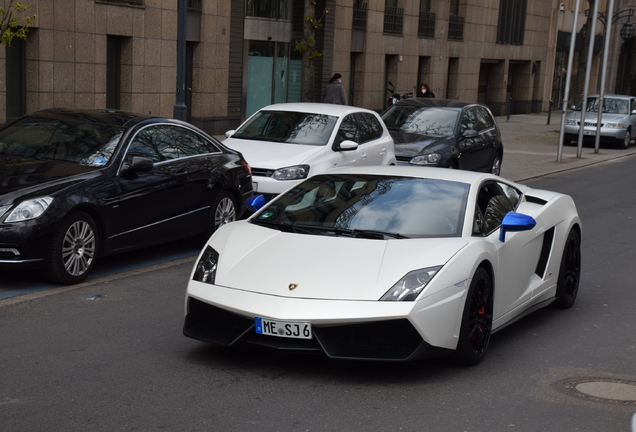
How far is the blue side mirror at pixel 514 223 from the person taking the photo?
6.49 meters

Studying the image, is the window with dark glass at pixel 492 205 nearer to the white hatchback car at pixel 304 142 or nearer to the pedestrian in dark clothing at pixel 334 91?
the white hatchback car at pixel 304 142

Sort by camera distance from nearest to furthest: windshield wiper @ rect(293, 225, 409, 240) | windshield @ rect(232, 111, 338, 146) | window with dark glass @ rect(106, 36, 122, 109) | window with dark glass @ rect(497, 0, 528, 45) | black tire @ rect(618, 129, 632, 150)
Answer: windshield wiper @ rect(293, 225, 409, 240) → windshield @ rect(232, 111, 338, 146) → window with dark glass @ rect(106, 36, 122, 109) → black tire @ rect(618, 129, 632, 150) → window with dark glass @ rect(497, 0, 528, 45)

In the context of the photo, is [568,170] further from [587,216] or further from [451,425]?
[451,425]

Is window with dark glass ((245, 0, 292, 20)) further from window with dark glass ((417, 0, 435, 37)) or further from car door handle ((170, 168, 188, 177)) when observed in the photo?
car door handle ((170, 168, 188, 177))

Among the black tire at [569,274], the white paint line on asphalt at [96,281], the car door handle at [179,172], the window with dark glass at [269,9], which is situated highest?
the window with dark glass at [269,9]

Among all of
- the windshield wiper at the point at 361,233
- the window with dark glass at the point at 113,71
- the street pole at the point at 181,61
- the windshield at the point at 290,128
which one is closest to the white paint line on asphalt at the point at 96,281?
the windshield wiper at the point at 361,233

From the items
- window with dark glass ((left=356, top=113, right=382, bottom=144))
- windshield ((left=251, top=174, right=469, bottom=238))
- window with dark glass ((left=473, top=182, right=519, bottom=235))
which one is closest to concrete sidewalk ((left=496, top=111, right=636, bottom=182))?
window with dark glass ((left=356, top=113, right=382, bottom=144))

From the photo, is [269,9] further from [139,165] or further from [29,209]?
[29,209]

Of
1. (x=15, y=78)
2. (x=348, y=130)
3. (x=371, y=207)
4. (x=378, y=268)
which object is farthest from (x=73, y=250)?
(x=15, y=78)

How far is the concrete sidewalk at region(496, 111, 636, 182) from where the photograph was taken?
71.6 feet

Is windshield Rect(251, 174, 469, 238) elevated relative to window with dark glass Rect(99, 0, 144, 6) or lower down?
lower down

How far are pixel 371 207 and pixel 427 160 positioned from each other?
9134mm

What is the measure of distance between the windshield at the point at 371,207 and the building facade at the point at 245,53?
44.7 feet

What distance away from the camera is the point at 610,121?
30.3 metres
